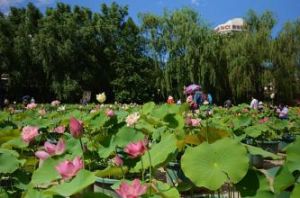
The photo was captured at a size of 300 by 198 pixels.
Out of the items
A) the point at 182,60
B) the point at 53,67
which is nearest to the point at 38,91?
the point at 53,67

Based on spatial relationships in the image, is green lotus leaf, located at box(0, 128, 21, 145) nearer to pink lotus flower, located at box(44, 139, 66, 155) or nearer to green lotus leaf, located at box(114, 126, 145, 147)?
green lotus leaf, located at box(114, 126, 145, 147)

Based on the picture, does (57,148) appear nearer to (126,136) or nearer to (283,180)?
(283,180)

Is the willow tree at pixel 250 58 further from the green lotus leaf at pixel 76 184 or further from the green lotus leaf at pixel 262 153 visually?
the green lotus leaf at pixel 76 184

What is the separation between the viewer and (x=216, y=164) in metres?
1.15

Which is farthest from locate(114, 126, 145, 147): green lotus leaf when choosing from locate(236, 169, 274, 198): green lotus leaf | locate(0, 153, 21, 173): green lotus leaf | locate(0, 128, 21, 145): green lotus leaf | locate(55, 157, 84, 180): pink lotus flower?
locate(55, 157, 84, 180): pink lotus flower

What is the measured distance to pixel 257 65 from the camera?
16.0m

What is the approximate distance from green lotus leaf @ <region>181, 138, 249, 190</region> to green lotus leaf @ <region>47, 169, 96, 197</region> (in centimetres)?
34

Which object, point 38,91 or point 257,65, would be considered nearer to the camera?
point 257,65

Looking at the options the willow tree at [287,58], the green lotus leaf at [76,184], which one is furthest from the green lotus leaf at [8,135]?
the willow tree at [287,58]

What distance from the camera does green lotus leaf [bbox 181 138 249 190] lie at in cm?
112

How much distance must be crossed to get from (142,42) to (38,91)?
6.24 metres

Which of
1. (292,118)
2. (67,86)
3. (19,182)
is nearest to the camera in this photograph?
(19,182)

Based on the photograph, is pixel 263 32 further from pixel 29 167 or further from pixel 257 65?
pixel 29 167

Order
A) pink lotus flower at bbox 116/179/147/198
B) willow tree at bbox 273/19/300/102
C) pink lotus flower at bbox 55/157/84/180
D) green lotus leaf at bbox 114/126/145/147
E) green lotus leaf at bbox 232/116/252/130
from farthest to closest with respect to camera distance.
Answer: willow tree at bbox 273/19/300/102, green lotus leaf at bbox 232/116/252/130, green lotus leaf at bbox 114/126/145/147, pink lotus flower at bbox 55/157/84/180, pink lotus flower at bbox 116/179/147/198
